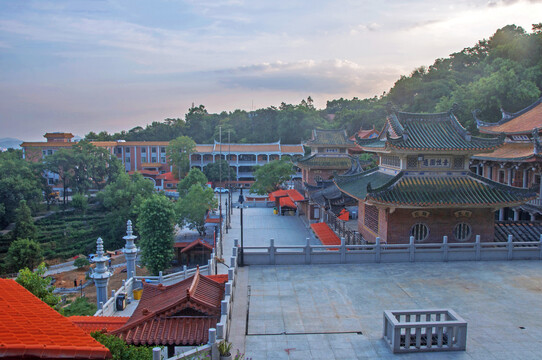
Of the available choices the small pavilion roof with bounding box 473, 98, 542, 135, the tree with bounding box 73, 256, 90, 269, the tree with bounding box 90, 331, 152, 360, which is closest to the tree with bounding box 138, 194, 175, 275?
the tree with bounding box 73, 256, 90, 269

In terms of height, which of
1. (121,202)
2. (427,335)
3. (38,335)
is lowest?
(121,202)

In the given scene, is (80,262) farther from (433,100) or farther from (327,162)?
(433,100)

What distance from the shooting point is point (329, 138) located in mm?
45344

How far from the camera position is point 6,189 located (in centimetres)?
5469

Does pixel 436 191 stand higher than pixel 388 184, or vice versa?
pixel 388 184

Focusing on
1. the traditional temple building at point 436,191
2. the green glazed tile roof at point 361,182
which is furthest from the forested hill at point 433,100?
the traditional temple building at point 436,191

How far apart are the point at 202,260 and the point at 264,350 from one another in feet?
92.8

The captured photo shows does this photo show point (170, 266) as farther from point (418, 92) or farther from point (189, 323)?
point (418, 92)

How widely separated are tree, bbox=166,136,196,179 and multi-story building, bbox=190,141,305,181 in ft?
11.0

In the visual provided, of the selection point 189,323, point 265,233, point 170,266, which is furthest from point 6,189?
point 189,323

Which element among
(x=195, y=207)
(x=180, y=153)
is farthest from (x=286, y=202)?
(x=180, y=153)

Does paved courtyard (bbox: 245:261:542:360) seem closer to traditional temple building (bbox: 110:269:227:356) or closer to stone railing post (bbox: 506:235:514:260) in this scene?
stone railing post (bbox: 506:235:514:260)

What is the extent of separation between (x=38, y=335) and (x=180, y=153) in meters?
71.0

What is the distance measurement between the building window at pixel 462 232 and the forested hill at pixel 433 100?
1488cm
